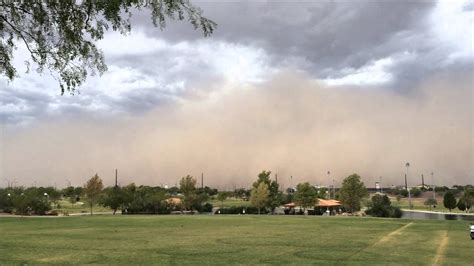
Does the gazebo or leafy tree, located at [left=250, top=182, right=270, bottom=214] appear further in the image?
the gazebo

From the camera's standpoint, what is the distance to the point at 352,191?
8988 cm

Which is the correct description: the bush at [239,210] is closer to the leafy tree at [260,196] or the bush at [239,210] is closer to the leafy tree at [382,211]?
the leafy tree at [260,196]

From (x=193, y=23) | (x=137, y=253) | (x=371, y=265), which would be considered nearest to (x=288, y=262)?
(x=371, y=265)

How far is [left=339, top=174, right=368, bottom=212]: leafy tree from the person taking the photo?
89875 millimetres

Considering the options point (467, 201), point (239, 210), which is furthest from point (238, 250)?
point (467, 201)

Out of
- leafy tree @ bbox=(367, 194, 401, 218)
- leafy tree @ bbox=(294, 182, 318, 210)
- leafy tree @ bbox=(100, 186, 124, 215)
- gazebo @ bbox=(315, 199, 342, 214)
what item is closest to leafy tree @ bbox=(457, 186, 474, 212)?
leafy tree @ bbox=(367, 194, 401, 218)

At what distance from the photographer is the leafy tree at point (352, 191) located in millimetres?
89875

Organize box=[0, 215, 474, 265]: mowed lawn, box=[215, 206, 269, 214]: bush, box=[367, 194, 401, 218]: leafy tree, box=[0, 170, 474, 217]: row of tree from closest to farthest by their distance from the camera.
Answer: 1. box=[0, 215, 474, 265]: mowed lawn
2. box=[367, 194, 401, 218]: leafy tree
3. box=[0, 170, 474, 217]: row of tree
4. box=[215, 206, 269, 214]: bush

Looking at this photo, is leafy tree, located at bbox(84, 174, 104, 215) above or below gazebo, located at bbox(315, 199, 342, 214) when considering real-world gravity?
above

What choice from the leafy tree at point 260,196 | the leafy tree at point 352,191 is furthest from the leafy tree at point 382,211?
the leafy tree at point 260,196

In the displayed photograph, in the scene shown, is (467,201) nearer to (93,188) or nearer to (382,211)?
(382,211)

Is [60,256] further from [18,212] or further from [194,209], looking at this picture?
[194,209]

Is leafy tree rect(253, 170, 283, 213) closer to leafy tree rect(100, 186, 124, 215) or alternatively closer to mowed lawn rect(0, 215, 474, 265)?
leafy tree rect(100, 186, 124, 215)

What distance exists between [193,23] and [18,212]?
268ft
